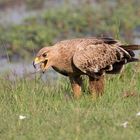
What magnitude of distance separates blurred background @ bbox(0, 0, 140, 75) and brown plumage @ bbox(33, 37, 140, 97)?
200 inches

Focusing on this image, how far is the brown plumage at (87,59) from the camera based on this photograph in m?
7.46

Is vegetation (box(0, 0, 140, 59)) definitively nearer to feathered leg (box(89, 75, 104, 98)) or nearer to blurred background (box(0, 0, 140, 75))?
blurred background (box(0, 0, 140, 75))

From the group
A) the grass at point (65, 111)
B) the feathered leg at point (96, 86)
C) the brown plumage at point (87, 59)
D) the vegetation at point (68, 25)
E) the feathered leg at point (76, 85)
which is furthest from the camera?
the vegetation at point (68, 25)

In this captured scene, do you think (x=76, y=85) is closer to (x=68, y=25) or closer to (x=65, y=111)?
(x=65, y=111)

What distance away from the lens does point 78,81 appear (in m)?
7.90

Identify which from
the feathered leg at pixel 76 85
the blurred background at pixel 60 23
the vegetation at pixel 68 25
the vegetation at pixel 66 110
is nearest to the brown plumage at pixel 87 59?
the feathered leg at pixel 76 85

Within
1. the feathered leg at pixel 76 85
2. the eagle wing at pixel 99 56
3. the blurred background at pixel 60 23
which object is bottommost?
the blurred background at pixel 60 23

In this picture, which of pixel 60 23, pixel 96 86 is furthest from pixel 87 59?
pixel 60 23

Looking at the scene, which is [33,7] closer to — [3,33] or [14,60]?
[3,33]

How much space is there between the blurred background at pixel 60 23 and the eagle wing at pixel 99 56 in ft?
16.9

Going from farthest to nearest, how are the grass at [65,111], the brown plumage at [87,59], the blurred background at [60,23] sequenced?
the blurred background at [60,23], the brown plumage at [87,59], the grass at [65,111]

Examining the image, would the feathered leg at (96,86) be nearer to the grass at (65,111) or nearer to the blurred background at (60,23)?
the grass at (65,111)

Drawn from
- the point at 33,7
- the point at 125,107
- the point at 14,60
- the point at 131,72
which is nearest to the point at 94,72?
the point at 125,107

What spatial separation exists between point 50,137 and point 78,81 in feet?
7.03
